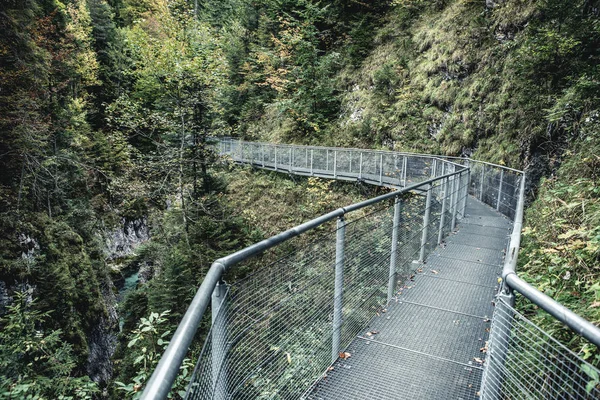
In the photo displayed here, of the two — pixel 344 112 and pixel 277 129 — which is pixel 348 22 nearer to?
pixel 344 112

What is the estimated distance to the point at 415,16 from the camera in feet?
67.8

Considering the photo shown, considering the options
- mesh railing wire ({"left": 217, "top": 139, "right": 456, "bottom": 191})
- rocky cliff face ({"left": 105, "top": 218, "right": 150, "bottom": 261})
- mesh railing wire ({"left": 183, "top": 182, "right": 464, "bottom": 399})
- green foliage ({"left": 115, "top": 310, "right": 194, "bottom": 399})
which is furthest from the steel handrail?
rocky cliff face ({"left": 105, "top": 218, "right": 150, "bottom": 261})

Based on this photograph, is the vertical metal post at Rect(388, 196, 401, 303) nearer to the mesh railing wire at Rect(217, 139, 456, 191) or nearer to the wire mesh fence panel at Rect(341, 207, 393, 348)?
the wire mesh fence panel at Rect(341, 207, 393, 348)

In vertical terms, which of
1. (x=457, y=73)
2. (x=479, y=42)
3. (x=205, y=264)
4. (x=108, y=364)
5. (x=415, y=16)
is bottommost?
(x=108, y=364)

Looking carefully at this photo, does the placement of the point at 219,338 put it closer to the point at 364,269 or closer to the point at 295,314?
the point at 295,314

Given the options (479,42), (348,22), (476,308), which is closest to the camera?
(476,308)

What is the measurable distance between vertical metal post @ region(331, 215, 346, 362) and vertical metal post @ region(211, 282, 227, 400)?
4.89 ft

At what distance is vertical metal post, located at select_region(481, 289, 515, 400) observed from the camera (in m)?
1.87

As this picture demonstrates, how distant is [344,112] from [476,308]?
1876 centimetres

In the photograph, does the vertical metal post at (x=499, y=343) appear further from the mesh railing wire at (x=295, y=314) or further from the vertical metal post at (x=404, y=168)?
the vertical metal post at (x=404, y=168)

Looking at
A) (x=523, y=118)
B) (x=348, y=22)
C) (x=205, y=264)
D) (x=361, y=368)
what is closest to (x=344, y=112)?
(x=348, y=22)

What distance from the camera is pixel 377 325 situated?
12.7 ft

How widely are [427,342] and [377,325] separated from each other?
0.56m

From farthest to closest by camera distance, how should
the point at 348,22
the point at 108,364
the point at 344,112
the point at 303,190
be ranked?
the point at 348,22 → the point at 344,112 → the point at 303,190 → the point at 108,364
